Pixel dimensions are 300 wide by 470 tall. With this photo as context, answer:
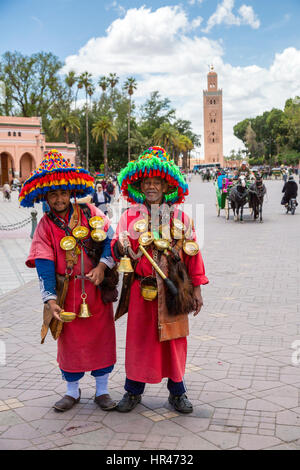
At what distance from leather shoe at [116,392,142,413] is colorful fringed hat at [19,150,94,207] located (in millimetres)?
1532

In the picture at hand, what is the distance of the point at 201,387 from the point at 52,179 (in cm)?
200

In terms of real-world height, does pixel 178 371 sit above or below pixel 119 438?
above

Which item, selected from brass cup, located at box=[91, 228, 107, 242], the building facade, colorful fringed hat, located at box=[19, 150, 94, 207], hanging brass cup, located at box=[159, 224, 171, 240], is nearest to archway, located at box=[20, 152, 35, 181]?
the building facade

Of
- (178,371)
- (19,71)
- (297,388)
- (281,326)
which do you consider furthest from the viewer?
(19,71)

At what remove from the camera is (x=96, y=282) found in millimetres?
3531

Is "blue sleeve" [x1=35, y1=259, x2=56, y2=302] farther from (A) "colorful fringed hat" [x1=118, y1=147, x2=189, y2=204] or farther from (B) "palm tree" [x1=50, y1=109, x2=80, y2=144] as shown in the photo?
(B) "palm tree" [x1=50, y1=109, x2=80, y2=144]

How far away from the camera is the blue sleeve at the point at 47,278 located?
3512mm

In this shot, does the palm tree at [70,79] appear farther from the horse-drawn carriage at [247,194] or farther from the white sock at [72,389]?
the white sock at [72,389]

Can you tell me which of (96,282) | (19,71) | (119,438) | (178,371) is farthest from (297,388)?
(19,71)

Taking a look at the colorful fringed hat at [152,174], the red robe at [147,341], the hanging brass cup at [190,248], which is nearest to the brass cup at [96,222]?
the red robe at [147,341]

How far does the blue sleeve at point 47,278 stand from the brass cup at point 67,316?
157mm

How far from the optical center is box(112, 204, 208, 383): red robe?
350 centimetres
